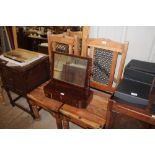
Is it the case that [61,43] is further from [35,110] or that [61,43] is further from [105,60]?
[35,110]

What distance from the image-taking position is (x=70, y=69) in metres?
1.52

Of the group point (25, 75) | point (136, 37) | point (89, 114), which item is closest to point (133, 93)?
point (89, 114)

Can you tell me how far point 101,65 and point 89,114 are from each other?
0.53 meters

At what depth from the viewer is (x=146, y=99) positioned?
105 cm

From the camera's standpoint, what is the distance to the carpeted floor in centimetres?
195

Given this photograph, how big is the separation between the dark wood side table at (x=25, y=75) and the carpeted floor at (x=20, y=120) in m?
0.44

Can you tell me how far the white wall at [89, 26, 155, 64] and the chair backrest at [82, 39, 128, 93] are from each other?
14cm

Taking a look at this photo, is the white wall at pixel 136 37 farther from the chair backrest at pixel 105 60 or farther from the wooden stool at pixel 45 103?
the wooden stool at pixel 45 103

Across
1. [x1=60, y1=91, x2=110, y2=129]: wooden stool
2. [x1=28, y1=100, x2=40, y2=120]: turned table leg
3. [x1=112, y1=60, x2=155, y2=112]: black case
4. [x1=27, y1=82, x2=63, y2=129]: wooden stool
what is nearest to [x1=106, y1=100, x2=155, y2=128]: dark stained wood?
[x1=112, y1=60, x2=155, y2=112]: black case

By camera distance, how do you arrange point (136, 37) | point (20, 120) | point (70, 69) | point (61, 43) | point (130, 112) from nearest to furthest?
point (130, 112), point (136, 37), point (70, 69), point (61, 43), point (20, 120)

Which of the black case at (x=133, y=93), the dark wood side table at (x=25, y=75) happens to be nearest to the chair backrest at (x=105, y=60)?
the black case at (x=133, y=93)
